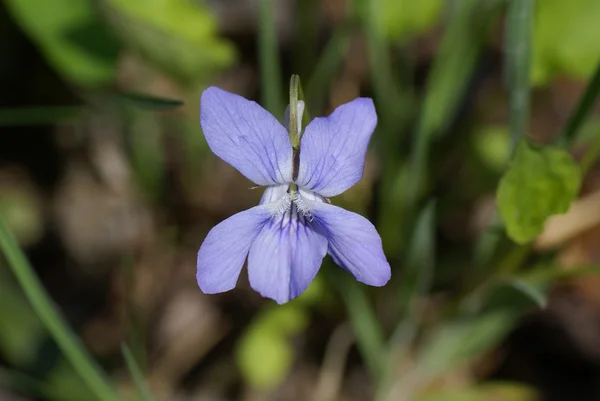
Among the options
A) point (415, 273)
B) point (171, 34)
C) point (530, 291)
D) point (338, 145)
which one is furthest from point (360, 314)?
point (171, 34)

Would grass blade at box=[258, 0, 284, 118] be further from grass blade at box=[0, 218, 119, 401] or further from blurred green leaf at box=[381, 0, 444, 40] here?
grass blade at box=[0, 218, 119, 401]

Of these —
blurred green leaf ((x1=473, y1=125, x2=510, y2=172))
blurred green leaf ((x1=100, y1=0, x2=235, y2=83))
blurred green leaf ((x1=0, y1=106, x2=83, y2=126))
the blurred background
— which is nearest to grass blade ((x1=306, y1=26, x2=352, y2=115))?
the blurred background

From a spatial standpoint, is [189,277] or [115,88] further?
[115,88]

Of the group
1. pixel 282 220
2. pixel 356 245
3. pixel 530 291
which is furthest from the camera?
pixel 530 291

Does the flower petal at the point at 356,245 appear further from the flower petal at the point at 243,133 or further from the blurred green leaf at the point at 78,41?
the blurred green leaf at the point at 78,41

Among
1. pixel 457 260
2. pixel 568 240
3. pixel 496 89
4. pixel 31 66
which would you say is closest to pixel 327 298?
pixel 457 260

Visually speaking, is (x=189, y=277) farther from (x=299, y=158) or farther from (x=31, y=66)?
(x=299, y=158)

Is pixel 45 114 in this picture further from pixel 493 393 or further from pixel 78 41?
pixel 493 393
